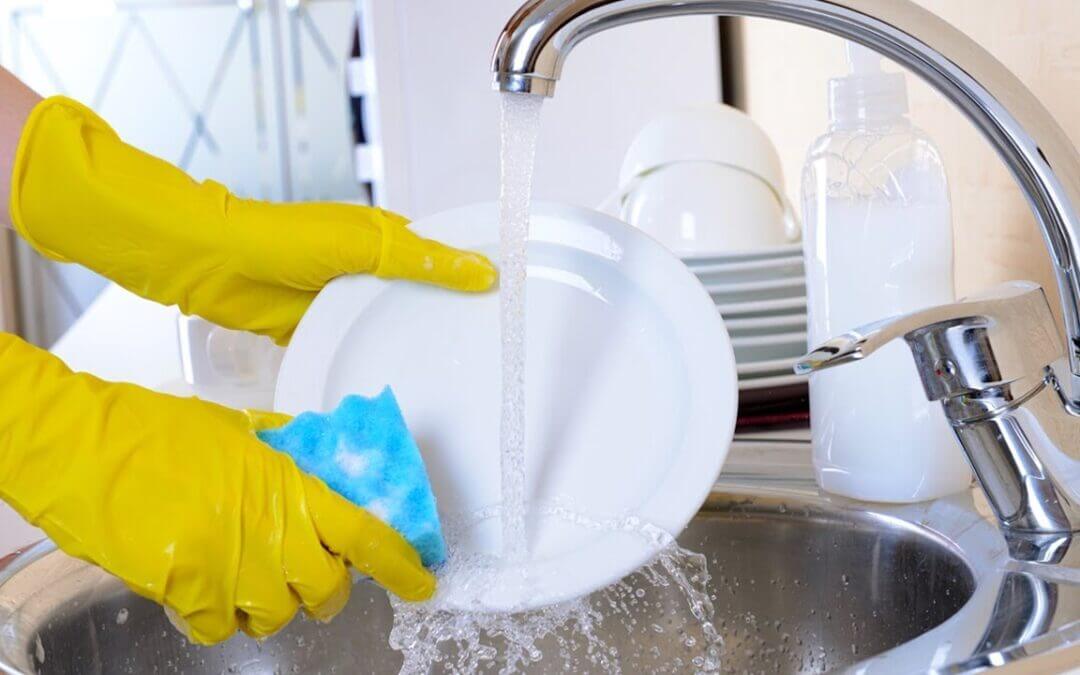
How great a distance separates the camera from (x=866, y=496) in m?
0.77

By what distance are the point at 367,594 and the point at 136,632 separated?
0.15 meters

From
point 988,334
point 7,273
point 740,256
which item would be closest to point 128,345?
point 740,256

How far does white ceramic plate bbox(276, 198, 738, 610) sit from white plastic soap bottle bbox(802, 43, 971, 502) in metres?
0.09

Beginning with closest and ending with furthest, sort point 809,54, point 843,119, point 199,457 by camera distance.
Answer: point 199,457 → point 843,119 → point 809,54

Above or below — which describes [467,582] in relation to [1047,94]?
below

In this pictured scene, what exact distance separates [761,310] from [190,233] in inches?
16.9

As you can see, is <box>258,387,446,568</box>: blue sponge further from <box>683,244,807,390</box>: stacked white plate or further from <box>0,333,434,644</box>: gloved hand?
<box>683,244,807,390</box>: stacked white plate

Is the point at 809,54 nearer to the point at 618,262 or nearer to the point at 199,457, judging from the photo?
the point at 618,262

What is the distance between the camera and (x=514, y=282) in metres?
0.64

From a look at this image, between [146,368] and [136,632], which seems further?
[146,368]

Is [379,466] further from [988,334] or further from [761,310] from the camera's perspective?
[761,310]

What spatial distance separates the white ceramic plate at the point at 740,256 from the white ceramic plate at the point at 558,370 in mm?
207

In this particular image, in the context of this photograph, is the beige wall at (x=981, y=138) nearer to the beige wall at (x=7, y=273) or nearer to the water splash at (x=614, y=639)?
the water splash at (x=614, y=639)

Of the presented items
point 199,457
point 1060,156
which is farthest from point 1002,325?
point 199,457
